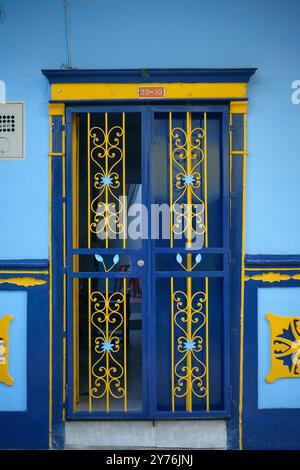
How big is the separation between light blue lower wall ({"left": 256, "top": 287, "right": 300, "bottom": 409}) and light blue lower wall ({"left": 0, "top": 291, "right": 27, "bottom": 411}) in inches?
65.2

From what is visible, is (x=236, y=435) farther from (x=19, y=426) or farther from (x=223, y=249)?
(x=19, y=426)

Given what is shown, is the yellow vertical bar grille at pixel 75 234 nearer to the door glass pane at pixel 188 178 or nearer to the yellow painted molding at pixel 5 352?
the yellow painted molding at pixel 5 352

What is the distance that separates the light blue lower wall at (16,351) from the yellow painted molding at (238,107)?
2044mm

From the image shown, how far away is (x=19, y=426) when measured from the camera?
360 centimetres

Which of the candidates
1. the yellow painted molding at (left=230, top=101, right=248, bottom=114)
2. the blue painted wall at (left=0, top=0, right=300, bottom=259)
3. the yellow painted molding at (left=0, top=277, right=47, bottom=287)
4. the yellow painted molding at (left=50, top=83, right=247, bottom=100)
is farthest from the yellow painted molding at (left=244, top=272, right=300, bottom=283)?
the yellow painted molding at (left=0, top=277, right=47, bottom=287)

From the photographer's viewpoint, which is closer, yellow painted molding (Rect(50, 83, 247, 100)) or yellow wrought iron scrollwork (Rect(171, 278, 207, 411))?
yellow painted molding (Rect(50, 83, 247, 100))

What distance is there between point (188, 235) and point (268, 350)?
103cm

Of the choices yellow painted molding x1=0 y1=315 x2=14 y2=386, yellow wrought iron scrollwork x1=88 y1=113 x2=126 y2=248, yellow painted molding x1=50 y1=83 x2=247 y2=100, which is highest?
yellow painted molding x1=50 y1=83 x2=247 y2=100

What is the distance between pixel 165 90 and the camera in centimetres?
355

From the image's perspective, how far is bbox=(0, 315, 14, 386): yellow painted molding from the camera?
360 centimetres

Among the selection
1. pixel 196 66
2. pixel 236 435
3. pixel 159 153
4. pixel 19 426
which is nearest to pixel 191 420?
pixel 236 435

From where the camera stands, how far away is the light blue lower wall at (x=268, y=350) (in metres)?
3.59

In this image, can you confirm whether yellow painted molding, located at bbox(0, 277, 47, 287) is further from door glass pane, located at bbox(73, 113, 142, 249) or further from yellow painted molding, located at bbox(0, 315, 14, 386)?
door glass pane, located at bbox(73, 113, 142, 249)

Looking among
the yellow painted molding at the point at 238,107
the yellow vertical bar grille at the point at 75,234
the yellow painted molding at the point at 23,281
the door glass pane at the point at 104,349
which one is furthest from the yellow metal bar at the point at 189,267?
the yellow painted molding at the point at 23,281
